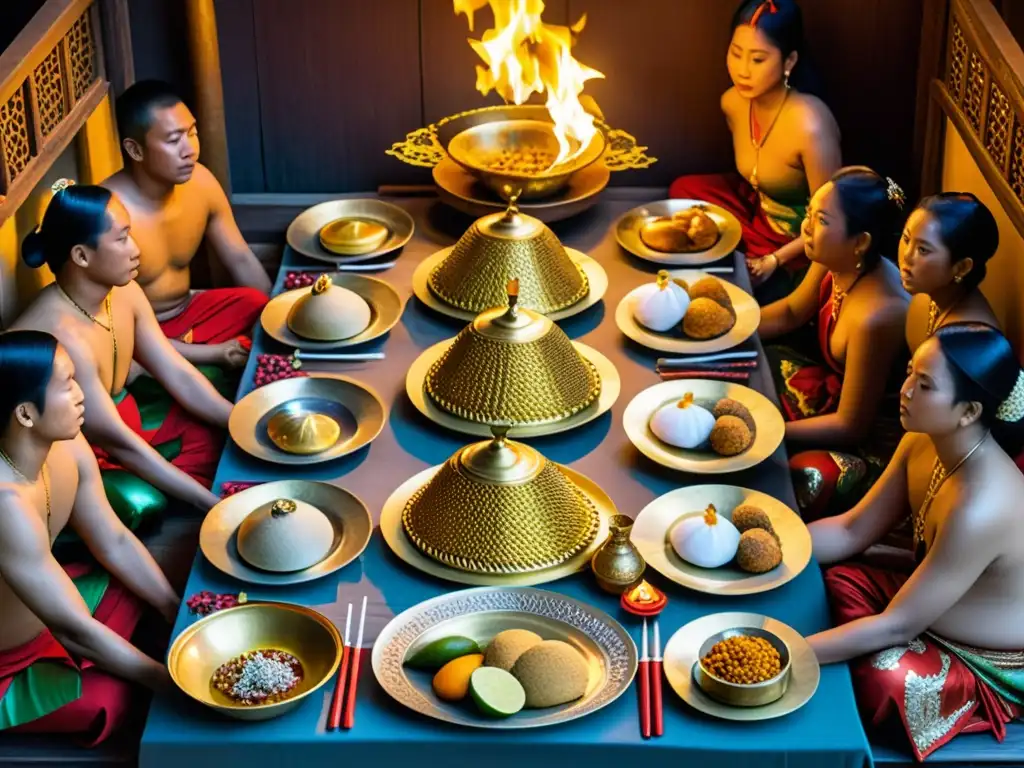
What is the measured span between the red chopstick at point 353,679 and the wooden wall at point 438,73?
2937 mm

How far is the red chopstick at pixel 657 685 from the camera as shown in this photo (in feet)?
9.93

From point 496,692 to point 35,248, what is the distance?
70.0 inches

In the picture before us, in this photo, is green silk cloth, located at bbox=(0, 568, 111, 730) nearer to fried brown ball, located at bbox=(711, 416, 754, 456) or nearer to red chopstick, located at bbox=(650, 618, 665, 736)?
red chopstick, located at bbox=(650, 618, 665, 736)

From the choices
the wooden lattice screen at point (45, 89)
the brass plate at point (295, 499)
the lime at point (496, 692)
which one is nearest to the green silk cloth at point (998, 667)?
the lime at point (496, 692)

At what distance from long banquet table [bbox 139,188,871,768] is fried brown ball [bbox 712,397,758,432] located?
11 cm

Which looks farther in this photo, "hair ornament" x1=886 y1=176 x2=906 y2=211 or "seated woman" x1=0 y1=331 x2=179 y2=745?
"hair ornament" x1=886 y1=176 x2=906 y2=211

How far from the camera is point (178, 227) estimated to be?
484cm

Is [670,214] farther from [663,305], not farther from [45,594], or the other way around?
[45,594]

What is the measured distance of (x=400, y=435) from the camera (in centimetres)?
402

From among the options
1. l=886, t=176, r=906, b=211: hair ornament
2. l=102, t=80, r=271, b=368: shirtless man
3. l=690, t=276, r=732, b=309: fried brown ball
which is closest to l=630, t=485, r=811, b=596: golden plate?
l=690, t=276, r=732, b=309: fried brown ball

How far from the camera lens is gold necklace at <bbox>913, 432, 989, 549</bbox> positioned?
10.9 ft

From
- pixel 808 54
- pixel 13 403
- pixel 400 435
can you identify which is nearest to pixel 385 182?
pixel 808 54

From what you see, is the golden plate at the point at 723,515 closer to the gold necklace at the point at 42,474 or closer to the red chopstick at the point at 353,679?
the red chopstick at the point at 353,679

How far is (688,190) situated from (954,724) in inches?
107
